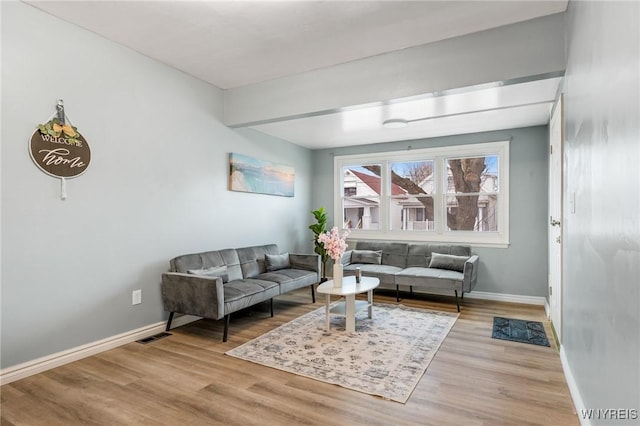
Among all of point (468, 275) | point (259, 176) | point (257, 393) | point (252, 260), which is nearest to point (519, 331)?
point (468, 275)

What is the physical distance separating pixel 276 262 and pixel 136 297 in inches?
71.4

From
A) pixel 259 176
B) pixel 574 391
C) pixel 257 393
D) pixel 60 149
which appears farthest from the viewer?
pixel 259 176

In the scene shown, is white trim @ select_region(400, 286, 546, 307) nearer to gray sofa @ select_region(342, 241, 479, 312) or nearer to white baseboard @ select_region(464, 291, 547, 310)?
white baseboard @ select_region(464, 291, 547, 310)

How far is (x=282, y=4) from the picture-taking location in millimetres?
2518

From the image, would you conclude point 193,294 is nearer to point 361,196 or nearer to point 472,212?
point 361,196

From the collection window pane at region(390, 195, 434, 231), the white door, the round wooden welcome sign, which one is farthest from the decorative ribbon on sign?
window pane at region(390, 195, 434, 231)

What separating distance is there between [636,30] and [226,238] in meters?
4.08

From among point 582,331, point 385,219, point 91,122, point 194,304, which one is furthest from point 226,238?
point 582,331

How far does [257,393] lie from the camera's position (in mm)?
2338

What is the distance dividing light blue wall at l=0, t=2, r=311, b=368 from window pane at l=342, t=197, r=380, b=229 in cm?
259

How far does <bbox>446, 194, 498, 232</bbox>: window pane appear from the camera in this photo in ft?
16.9

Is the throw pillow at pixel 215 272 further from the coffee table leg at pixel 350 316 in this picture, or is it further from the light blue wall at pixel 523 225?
the light blue wall at pixel 523 225

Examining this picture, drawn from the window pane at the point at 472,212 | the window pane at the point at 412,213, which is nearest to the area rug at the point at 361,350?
the window pane at the point at 472,212

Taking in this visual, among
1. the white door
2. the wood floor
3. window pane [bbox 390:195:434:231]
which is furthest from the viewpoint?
window pane [bbox 390:195:434:231]
